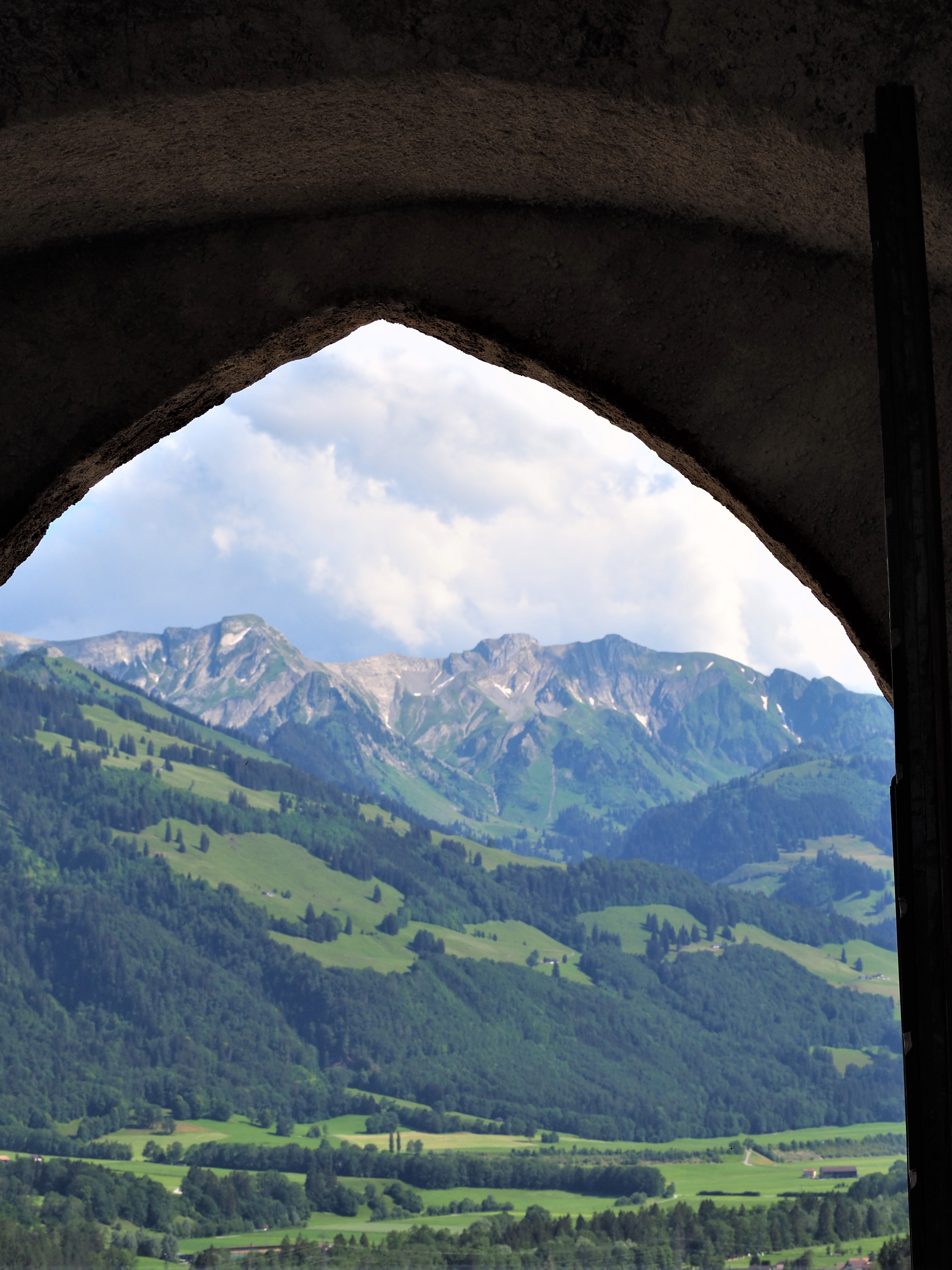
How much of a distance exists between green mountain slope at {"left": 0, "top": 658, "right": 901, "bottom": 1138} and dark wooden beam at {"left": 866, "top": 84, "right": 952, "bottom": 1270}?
128260 mm

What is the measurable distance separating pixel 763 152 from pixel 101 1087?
136624mm

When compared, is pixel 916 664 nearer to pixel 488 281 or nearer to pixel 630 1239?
pixel 488 281

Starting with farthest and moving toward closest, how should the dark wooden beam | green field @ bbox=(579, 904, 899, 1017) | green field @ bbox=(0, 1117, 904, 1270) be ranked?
green field @ bbox=(579, 904, 899, 1017)
green field @ bbox=(0, 1117, 904, 1270)
the dark wooden beam


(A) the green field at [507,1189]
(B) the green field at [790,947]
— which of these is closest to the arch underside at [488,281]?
(A) the green field at [507,1189]

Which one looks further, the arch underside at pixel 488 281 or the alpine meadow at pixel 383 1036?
the alpine meadow at pixel 383 1036

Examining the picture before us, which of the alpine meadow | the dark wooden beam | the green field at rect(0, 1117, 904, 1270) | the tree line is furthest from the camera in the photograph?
the green field at rect(0, 1117, 904, 1270)

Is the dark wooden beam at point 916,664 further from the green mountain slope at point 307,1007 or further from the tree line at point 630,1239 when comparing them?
the green mountain slope at point 307,1007

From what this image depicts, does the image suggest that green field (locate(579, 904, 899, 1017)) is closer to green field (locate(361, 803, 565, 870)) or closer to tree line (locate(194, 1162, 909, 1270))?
green field (locate(361, 803, 565, 870))

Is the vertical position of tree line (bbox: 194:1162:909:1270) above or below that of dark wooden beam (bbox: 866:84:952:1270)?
below

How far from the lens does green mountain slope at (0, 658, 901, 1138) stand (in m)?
130

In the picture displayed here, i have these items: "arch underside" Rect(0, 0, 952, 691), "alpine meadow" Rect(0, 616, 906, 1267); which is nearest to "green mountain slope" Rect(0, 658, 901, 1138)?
"alpine meadow" Rect(0, 616, 906, 1267)

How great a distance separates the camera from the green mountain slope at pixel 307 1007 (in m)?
130

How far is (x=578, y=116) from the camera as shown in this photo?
289cm

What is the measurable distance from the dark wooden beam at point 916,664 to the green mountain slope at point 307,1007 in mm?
128260
